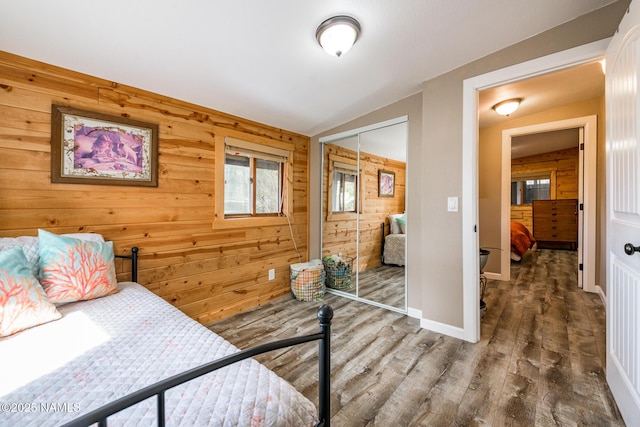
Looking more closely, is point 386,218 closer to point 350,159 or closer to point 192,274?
point 350,159

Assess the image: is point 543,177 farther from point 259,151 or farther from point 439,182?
point 259,151

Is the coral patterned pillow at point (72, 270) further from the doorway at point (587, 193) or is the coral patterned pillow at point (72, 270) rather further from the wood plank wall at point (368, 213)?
the doorway at point (587, 193)

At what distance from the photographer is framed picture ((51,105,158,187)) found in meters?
1.77

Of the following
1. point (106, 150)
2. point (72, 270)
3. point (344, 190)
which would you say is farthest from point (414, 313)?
point (106, 150)

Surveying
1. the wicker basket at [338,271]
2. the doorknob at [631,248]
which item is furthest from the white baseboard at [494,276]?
the doorknob at [631,248]

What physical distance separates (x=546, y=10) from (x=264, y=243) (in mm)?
3035

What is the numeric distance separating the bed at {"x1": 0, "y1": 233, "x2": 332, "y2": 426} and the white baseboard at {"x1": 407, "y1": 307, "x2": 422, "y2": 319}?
6.44ft

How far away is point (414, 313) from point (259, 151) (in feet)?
7.93

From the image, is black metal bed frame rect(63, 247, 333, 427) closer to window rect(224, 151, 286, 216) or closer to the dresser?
window rect(224, 151, 286, 216)

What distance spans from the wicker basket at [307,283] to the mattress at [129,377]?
74.9 inches

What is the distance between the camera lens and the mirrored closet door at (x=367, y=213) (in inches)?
114

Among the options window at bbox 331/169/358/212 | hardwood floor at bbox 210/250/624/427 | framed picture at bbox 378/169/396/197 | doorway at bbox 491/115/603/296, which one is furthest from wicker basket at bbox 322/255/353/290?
doorway at bbox 491/115/603/296

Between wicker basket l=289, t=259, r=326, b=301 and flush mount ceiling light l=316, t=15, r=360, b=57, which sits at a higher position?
flush mount ceiling light l=316, t=15, r=360, b=57

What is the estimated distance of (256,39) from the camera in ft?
5.74
